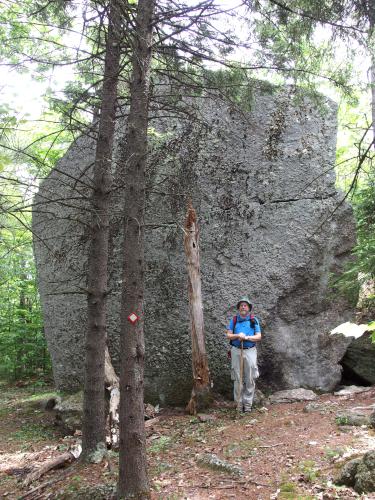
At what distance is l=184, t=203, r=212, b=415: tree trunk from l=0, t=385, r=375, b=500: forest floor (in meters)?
0.32

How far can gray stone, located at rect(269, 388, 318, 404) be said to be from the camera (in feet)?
25.6

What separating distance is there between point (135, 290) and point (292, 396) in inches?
179

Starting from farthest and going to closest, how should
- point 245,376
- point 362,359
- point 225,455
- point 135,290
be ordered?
1. point 362,359
2. point 245,376
3. point 225,455
4. point 135,290

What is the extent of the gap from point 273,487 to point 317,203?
218 inches

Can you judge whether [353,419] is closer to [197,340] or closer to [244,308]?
[244,308]

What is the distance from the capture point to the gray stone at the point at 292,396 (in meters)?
7.82

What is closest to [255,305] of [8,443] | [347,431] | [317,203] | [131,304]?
[317,203]

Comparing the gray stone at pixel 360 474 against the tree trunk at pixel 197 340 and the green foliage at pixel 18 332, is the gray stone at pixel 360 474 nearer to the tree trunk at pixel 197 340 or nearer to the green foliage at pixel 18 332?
the tree trunk at pixel 197 340

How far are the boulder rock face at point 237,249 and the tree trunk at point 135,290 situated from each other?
3.12 m

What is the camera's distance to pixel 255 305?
27.4 ft

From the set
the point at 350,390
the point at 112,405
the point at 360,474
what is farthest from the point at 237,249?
the point at 360,474

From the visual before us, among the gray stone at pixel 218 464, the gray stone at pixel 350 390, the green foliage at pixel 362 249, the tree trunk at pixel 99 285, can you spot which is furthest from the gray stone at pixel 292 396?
the tree trunk at pixel 99 285

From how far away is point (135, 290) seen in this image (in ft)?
15.5

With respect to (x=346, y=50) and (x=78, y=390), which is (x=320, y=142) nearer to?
(x=346, y=50)
